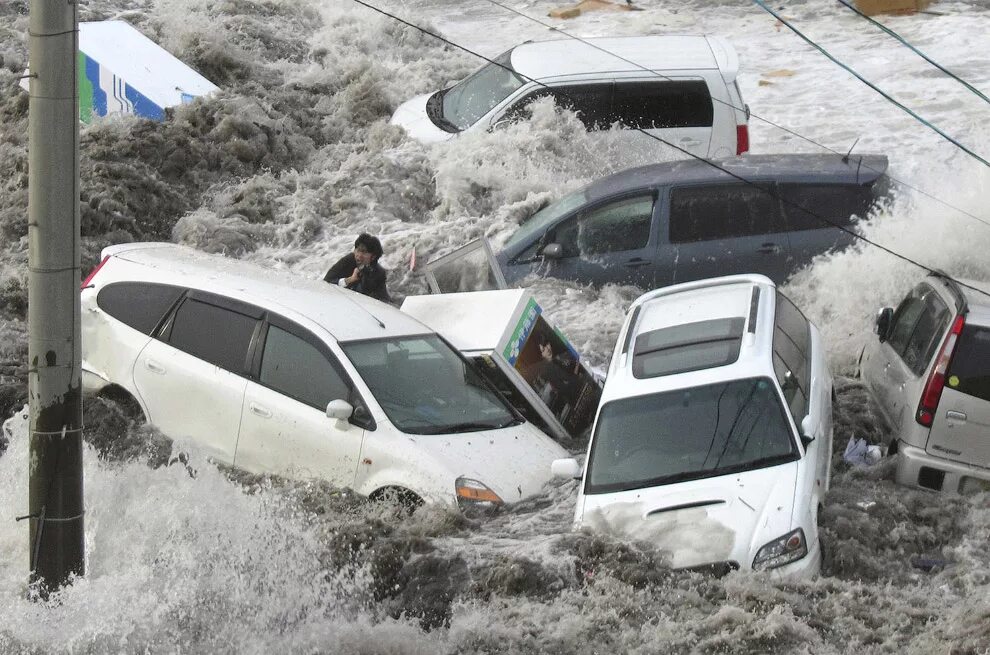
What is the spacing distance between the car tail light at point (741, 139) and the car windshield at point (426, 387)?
242 inches

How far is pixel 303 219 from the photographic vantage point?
14984 mm

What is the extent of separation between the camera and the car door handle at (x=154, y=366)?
9359mm

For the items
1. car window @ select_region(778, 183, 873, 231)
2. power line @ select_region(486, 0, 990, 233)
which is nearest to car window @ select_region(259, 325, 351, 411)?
car window @ select_region(778, 183, 873, 231)

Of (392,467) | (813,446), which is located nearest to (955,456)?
(813,446)

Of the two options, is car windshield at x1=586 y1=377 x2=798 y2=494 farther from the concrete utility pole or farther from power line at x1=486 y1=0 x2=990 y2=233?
power line at x1=486 y1=0 x2=990 y2=233

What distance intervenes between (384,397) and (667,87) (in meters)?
7.11

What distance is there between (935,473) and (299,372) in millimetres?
4419

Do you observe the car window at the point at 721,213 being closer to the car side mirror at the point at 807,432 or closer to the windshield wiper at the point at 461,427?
the windshield wiper at the point at 461,427

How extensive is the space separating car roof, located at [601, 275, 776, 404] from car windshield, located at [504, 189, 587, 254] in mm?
2294

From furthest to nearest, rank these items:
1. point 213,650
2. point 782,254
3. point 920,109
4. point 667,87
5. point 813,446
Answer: point 920,109 < point 667,87 < point 782,254 < point 813,446 < point 213,650

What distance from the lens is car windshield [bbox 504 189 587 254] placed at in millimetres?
12438

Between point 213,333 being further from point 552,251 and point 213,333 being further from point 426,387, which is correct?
point 552,251

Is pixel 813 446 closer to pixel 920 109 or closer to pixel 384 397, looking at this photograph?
pixel 384 397

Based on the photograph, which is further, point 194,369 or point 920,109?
point 920,109
